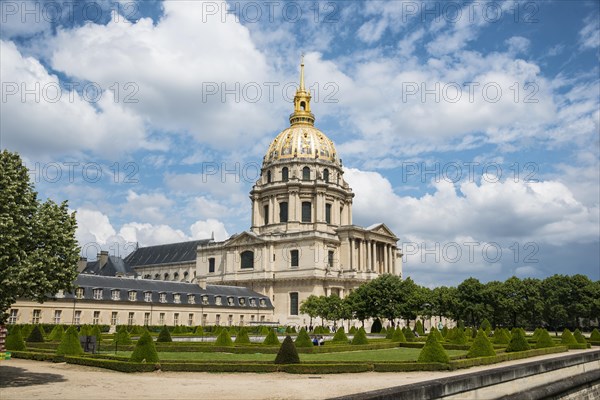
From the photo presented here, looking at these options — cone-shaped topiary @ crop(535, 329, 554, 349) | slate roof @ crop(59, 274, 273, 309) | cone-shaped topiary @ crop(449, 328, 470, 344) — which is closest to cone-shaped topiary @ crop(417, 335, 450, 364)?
cone-shaped topiary @ crop(449, 328, 470, 344)

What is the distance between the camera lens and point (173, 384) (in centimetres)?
1903

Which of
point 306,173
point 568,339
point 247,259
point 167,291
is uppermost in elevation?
point 306,173

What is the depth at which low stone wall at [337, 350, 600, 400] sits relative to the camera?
42.0 ft

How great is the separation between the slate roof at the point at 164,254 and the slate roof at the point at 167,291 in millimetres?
24876

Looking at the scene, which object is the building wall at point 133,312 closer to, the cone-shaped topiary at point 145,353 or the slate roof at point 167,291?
the slate roof at point 167,291

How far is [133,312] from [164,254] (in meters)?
46.0

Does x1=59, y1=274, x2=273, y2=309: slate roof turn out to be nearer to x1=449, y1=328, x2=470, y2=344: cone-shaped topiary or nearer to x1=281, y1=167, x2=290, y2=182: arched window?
x1=281, y1=167, x2=290, y2=182: arched window

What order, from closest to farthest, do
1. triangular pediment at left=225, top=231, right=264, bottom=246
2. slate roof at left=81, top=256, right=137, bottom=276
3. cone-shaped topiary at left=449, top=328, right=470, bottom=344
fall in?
cone-shaped topiary at left=449, top=328, right=470, bottom=344, triangular pediment at left=225, top=231, right=264, bottom=246, slate roof at left=81, top=256, right=137, bottom=276

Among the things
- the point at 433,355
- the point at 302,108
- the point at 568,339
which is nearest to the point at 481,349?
the point at 433,355

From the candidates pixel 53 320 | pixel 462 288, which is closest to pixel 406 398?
pixel 53 320

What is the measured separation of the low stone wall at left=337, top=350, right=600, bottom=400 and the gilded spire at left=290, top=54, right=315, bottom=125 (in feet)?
245

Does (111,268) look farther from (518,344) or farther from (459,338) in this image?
(518,344)

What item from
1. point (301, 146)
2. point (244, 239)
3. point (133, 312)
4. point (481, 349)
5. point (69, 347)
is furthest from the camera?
point (301, 146)

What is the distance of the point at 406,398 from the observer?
40.4 feet
